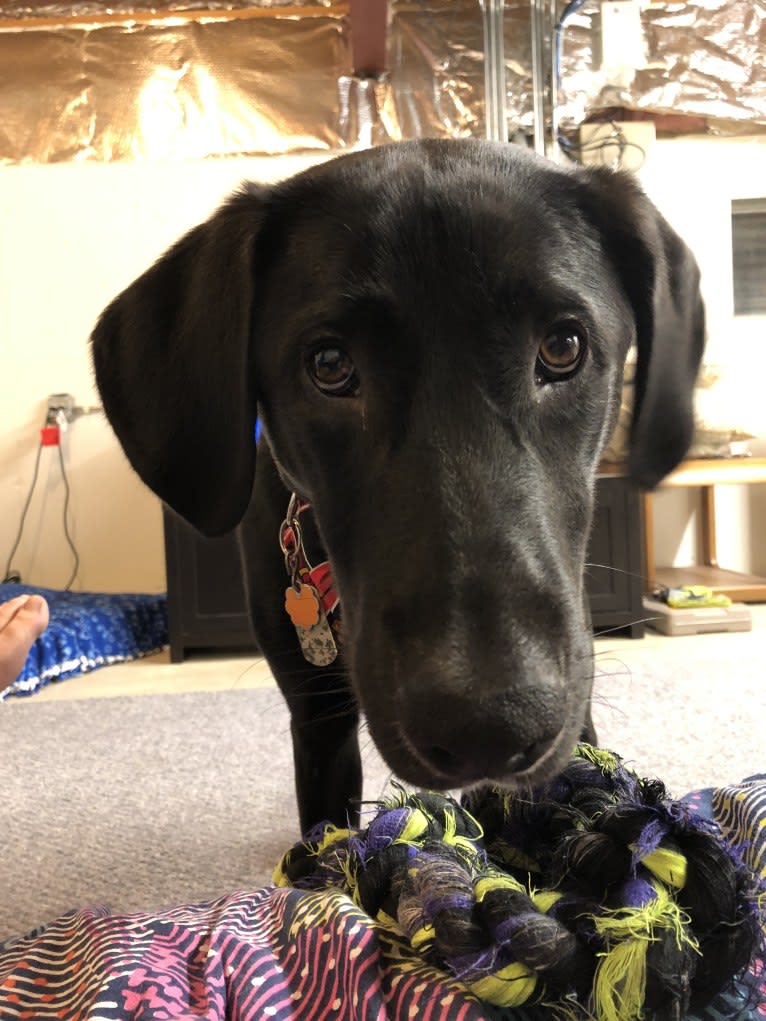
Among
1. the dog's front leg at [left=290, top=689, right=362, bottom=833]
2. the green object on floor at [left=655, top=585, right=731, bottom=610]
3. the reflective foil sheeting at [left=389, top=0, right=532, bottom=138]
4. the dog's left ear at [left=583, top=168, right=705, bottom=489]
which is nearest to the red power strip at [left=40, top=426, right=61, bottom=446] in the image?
the reflective foil sheeting at [left=389, top=0, right=532, bottom=138]

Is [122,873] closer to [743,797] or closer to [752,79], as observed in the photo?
[743,797]

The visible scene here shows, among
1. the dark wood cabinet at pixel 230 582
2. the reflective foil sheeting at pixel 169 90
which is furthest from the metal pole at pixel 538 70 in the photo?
the dark wood cabinet at pixel 230 582

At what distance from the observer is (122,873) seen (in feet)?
4.42

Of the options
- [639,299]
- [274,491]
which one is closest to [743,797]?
[639,299]

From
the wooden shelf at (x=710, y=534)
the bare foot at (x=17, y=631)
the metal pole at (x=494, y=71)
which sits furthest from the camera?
the metal pole at (x=494, y=71)

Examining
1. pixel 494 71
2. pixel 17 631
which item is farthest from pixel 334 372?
pixel 494 71

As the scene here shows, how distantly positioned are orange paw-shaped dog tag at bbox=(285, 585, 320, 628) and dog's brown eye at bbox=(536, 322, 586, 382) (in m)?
0.43

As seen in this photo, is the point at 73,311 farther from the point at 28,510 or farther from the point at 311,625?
the point at 311,625

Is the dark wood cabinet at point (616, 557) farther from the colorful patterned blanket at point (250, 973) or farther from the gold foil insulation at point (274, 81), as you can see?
the colorful patterned blanket at point (250, 973)

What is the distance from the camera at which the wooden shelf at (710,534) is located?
3.19m

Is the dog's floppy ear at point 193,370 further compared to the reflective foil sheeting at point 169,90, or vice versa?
the reflective foil sheeting at point 169,90

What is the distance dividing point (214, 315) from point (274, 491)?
0.35m

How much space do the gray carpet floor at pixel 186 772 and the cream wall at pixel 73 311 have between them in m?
1.40

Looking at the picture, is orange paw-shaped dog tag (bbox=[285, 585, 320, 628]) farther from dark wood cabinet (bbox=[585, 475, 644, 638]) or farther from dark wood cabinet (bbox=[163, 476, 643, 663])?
dark wood cabinet (bbox=[585, 475, 644, 638])
